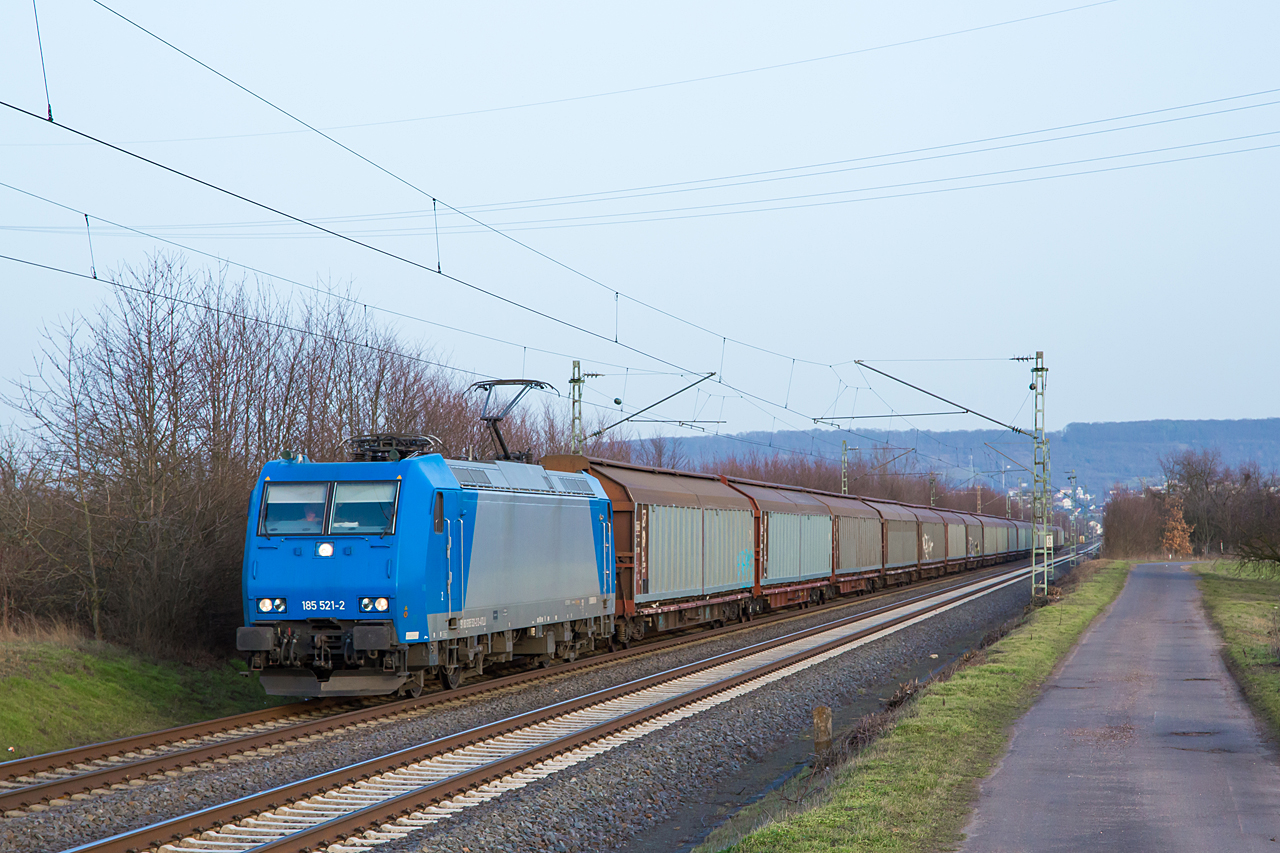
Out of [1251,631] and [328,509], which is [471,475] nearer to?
[328,509]

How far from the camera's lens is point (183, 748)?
1252cm

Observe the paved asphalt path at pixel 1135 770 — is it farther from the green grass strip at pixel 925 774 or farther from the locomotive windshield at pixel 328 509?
the locomotive windshield at pixel 328 509

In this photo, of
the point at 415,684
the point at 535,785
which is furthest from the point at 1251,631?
the point at 535,785

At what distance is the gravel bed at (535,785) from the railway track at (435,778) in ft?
1.23

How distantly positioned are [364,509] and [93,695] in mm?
4358

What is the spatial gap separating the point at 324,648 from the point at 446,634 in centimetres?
164

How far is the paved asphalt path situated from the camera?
8.86 metres

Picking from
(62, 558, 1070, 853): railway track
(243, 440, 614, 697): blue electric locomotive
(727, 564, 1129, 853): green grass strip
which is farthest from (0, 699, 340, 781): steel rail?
(727, 564, 1129, 853): green grass strip

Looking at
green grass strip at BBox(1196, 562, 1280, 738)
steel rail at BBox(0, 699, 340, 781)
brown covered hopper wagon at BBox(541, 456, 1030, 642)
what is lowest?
green grass strip at BBox(1196, 562, 1280, 738)

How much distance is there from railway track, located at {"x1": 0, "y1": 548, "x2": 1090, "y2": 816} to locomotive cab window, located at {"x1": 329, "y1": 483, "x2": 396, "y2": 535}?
2.37m

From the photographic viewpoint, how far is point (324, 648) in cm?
1493

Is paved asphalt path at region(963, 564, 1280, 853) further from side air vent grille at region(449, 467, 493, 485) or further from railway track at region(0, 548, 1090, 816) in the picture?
side air vent grille at region(449, 467, 493, 485)

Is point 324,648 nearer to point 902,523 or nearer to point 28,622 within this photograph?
point 28,622

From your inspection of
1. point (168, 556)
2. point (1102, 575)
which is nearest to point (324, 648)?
point (168, 556)
